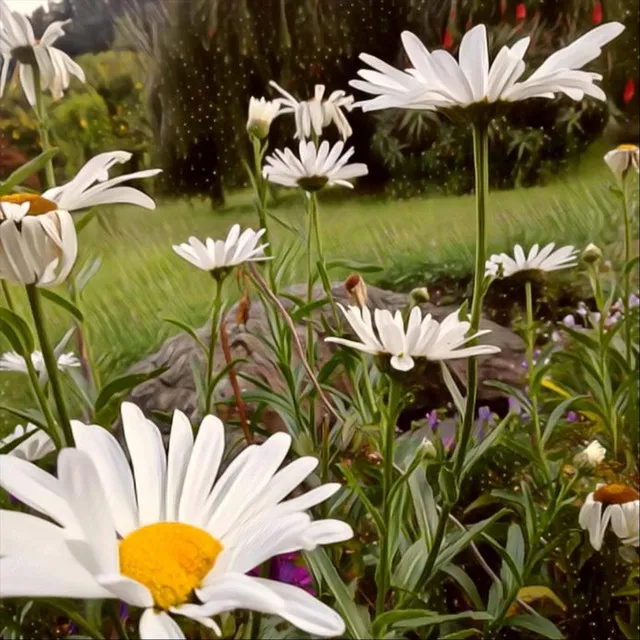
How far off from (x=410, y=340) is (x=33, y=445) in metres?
0.28

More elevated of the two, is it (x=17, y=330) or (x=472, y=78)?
(x=472, y=78)

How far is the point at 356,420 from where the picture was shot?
0.65m

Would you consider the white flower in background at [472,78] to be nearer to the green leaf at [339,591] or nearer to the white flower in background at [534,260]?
the white flower in background at [534,260]

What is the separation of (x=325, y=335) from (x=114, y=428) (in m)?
0.20

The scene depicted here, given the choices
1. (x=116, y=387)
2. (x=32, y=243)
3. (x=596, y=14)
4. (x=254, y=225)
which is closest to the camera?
(x=32, y=243)

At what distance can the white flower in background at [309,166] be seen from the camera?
63cm

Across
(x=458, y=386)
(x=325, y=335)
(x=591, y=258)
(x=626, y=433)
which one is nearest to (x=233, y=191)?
(x=325, y=335)

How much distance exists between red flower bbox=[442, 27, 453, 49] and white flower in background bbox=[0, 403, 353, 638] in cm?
40

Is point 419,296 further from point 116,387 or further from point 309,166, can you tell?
point 116,387

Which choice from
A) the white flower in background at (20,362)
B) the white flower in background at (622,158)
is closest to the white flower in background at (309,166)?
the white flower in background at (20,362)

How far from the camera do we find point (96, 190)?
48 cm

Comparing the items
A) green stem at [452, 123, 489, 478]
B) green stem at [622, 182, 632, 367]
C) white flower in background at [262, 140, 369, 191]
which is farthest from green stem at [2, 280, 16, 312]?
green stem at [622, 182, 632, 367]

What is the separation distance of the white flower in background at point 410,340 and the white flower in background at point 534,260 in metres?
0.20

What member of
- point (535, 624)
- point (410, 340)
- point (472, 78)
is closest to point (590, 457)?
point (535, 624)
